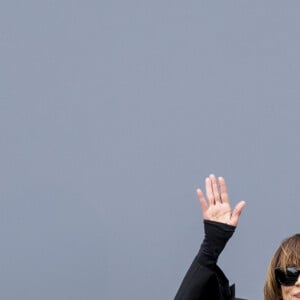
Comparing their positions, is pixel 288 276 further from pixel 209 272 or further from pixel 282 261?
pixel 209 272

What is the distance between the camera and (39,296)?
177 cm

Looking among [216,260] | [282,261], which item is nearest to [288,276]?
[282,261]

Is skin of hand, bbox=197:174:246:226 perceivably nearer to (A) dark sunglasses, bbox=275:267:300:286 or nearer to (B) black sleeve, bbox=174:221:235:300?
(B) black sleeve, bbox=174:221:235:300

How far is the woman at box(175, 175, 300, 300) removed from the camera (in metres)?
1.46

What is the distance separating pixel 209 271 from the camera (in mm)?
1501

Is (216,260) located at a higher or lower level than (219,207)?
lower

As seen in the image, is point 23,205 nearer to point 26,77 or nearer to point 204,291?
point 26,77

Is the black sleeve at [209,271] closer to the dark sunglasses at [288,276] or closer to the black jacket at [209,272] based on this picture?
the black jacket at [209,272]

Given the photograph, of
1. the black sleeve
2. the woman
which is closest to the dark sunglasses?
the woman

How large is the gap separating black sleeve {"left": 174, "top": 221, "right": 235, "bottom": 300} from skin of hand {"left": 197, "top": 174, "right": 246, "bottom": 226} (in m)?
0.02

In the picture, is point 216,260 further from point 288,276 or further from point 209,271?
point 288,276

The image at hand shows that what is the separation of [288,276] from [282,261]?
0.11ft

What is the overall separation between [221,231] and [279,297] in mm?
200

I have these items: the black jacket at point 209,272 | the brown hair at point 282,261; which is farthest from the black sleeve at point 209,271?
the brown hair at point 282,261
